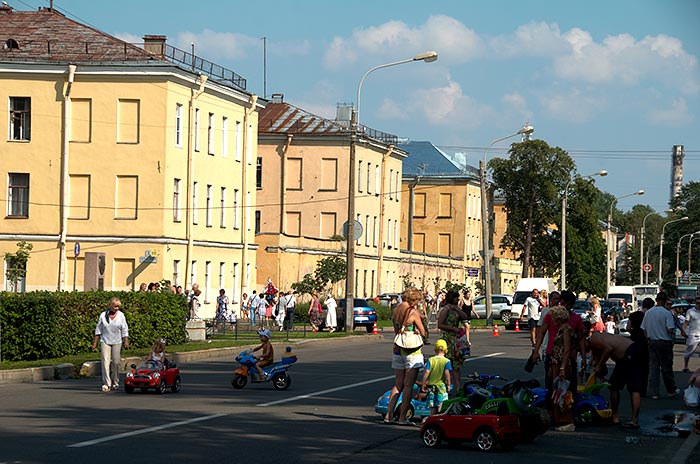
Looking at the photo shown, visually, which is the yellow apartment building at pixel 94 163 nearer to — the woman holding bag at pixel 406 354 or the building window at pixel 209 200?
the building window at pixel 209 200

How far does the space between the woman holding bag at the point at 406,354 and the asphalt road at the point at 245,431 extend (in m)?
0.35

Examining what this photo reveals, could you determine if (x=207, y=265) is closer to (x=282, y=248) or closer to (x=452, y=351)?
(x=282, y=248)

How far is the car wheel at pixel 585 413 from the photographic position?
17266mm

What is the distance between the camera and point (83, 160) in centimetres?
5434

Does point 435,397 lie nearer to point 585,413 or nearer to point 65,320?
point 585,413

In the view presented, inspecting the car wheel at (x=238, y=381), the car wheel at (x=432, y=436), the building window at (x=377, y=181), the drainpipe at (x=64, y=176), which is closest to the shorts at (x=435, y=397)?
the car wheel at (x=432, y=436)

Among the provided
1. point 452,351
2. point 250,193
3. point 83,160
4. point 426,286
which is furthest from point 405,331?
point 426,286

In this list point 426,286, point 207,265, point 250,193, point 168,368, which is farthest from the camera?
point 426,286

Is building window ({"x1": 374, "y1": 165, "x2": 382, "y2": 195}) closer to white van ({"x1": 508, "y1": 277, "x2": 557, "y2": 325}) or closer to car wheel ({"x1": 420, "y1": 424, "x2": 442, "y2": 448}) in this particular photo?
white van ({"x1": 508, "y1": 277, "x2": 557, "y2": 325})

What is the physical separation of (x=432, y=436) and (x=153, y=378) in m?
7.61

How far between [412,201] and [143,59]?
47.5m

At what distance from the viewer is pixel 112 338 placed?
862 inches

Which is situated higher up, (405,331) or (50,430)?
(405,331)

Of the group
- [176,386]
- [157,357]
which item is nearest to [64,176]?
[157,357]
